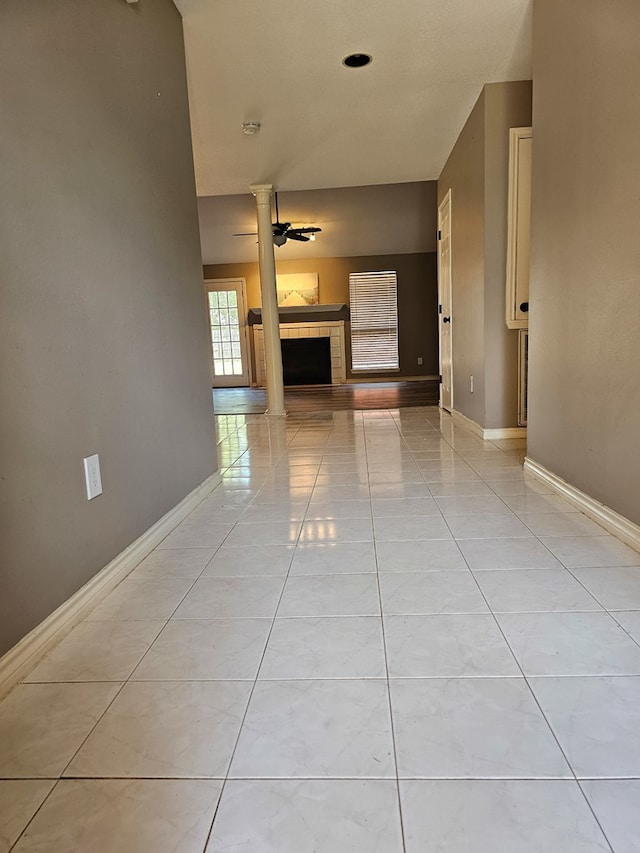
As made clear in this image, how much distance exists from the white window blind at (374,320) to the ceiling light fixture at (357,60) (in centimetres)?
668

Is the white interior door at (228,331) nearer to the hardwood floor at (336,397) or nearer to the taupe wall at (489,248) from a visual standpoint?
the hardwood floor at (336,397)

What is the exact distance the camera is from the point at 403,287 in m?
9.76

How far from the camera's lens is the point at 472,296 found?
13.1 feet

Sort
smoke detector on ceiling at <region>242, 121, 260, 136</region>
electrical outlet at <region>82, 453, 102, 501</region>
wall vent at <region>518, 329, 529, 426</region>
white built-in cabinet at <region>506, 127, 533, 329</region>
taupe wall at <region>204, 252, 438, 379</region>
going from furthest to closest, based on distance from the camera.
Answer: taupe wall at <region>204, 252, 438, 379</region> → smoke detector on ceiling at <region>242, 121, 260, 136</region> → wall vent at <region>518, 329, 529, 426</region> → white built-in cabinet at <region>506, 127, 533, 329</region> → electrical outlet at <region>82, 453, 102, 501</region>

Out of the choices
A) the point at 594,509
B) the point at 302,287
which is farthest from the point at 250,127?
the point at 302,287

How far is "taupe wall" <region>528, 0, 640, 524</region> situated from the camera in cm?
175

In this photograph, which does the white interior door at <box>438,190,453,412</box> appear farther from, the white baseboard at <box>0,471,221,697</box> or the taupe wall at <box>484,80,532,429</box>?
the white baseboard at <box>0,471,221,697</box>

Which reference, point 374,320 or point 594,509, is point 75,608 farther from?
point 374,320

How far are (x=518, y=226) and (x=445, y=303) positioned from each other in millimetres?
1667

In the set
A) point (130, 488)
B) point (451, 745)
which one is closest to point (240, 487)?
point (130, 488)

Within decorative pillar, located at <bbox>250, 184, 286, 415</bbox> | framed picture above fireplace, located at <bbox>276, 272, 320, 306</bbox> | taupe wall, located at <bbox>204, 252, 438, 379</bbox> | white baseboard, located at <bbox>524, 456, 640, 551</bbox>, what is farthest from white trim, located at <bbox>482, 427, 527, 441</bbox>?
framed picture above fireplace, located at <bbox>276, 272, 320, 306</bbox>

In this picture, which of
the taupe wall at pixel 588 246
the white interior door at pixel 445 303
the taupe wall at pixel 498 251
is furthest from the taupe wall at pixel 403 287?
the taupe wall at pixel 588 246

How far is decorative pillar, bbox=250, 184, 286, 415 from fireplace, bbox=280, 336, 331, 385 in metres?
4.18

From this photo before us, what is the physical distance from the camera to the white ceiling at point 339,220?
294 inches
